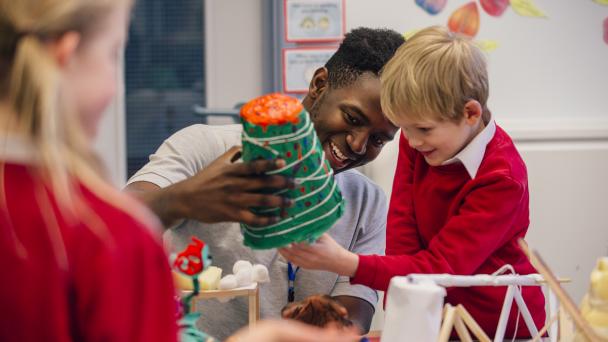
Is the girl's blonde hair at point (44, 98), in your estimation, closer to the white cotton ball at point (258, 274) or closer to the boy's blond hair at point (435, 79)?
the white cotton ball at point (258, 274)

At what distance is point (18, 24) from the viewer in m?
0.50

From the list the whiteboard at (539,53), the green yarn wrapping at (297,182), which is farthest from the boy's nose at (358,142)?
the whiteboard at (539,53)

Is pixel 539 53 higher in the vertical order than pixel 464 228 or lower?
higher

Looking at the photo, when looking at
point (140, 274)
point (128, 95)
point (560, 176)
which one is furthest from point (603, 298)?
point (128, 95)

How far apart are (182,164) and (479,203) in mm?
519

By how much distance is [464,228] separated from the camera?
1.15 meters

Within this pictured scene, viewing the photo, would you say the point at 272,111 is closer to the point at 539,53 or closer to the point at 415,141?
the point at 415,141

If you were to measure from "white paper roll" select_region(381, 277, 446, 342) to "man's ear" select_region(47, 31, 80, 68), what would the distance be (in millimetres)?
478

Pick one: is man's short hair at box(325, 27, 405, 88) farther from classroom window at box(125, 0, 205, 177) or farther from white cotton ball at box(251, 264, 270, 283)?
classroom window at box(125, 0, 205, 177)

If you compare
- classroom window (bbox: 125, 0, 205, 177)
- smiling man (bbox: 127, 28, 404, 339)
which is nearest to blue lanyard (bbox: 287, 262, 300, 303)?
smiling man (bbox: 127, 28, 404, 339)

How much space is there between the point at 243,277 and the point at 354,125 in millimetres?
401

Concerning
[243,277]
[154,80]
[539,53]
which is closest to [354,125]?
[243,277]

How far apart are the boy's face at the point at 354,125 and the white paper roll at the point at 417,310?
0.52m

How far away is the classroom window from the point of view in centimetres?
285
